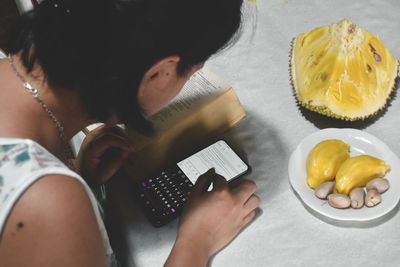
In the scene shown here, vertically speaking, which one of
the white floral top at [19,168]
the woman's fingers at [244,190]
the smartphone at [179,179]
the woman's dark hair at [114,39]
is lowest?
the woman's fingers at [244,190]

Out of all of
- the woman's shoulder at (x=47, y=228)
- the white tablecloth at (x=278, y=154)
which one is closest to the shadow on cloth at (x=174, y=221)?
the white tablecloth at (x=278, y=154)

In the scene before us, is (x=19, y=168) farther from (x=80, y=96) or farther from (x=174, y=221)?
(x=174, y=221)

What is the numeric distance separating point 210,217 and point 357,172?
0.19m

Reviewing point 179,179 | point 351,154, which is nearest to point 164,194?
point 179,179

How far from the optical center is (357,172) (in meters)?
0.48

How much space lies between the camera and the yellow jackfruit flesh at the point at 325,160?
0.49 meters

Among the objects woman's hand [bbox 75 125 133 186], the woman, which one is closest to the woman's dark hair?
the woman

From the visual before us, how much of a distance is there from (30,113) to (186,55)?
174 mm

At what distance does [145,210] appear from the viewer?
1.69ft

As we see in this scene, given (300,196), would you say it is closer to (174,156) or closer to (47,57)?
(174,156)

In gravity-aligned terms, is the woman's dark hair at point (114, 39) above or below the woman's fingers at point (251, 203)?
above

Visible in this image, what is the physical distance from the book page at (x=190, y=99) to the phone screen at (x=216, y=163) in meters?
0.06

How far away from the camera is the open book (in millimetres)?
543

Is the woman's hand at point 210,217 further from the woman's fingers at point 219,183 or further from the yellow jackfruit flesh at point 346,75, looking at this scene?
the yellow jackfruit flesh at point 346,75
